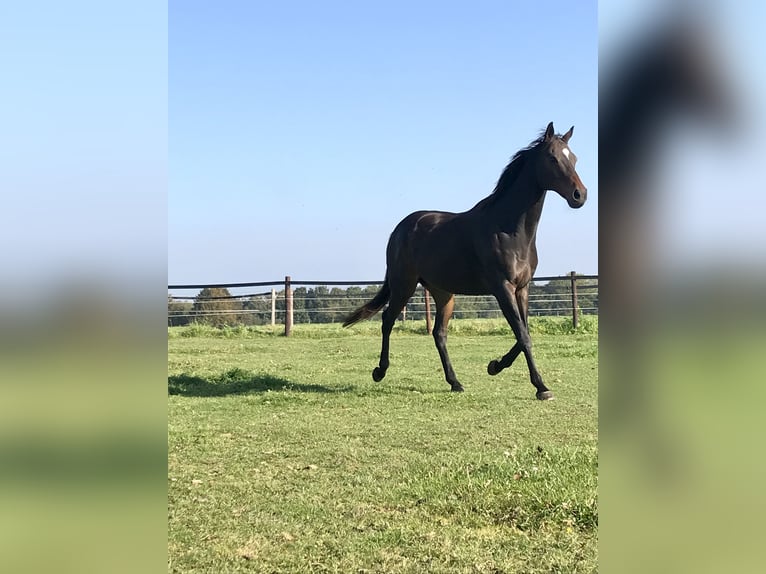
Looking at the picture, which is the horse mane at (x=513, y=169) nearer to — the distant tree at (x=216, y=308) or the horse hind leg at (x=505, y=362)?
the horse hind leg at (x=505, y=362)

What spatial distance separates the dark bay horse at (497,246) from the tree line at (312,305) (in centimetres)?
931

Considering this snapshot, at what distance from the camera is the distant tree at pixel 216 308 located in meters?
16.9

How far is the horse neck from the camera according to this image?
18.7ft

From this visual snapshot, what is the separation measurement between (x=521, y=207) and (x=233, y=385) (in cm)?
333

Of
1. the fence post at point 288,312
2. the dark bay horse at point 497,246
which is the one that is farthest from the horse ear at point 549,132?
the fence post at point 288,312

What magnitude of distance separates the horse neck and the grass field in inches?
59.5

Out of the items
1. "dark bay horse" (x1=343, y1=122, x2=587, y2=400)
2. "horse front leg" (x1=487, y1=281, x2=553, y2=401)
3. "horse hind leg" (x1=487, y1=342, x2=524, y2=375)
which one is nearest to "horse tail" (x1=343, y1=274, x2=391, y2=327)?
"dark bay horse" (x1=343, y1=122, x2=587, y2=400)

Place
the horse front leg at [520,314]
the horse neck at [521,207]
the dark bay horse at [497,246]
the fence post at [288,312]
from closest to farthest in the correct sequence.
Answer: the dark bay horse at [497,246], the horse neck at [521,207], the horse front leg at [520,314], the fence post at [288,312]

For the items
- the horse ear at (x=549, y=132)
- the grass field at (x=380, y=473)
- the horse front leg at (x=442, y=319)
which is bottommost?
the grass field at (x=380, y=473)

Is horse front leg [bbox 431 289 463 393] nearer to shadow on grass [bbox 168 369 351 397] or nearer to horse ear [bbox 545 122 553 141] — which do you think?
shadow on grass [bbox 168 369 351 397]
